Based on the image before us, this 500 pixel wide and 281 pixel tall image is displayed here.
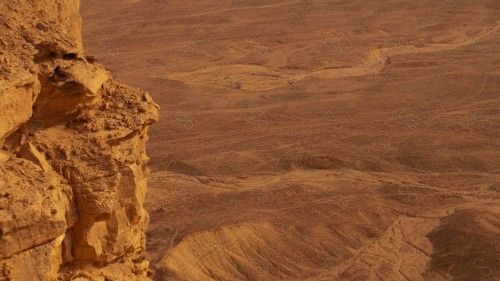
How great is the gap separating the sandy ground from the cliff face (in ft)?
19.2

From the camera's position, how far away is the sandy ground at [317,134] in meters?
12.4

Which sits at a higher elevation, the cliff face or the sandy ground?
the cliff face

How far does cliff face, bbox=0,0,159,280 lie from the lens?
4.35 metres

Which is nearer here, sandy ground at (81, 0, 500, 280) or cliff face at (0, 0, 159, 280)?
cliff face at (0, 0, 159, 280)

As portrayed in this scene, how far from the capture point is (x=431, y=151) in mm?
17484

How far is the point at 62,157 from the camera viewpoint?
4.99m

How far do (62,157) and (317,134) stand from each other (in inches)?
551

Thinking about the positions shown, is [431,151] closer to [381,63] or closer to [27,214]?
[381,63]

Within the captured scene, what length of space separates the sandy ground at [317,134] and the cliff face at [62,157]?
5.84 metres

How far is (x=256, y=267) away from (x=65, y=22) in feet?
22.4

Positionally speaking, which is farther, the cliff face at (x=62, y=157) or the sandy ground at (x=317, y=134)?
the sandy ground at (x=317, y=134)

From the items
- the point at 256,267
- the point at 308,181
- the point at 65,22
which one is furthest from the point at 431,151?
the point at 65,22

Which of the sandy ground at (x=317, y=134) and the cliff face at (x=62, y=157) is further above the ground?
the cliff face at (x=62, y=157)

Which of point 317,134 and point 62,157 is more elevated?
point 62,157
